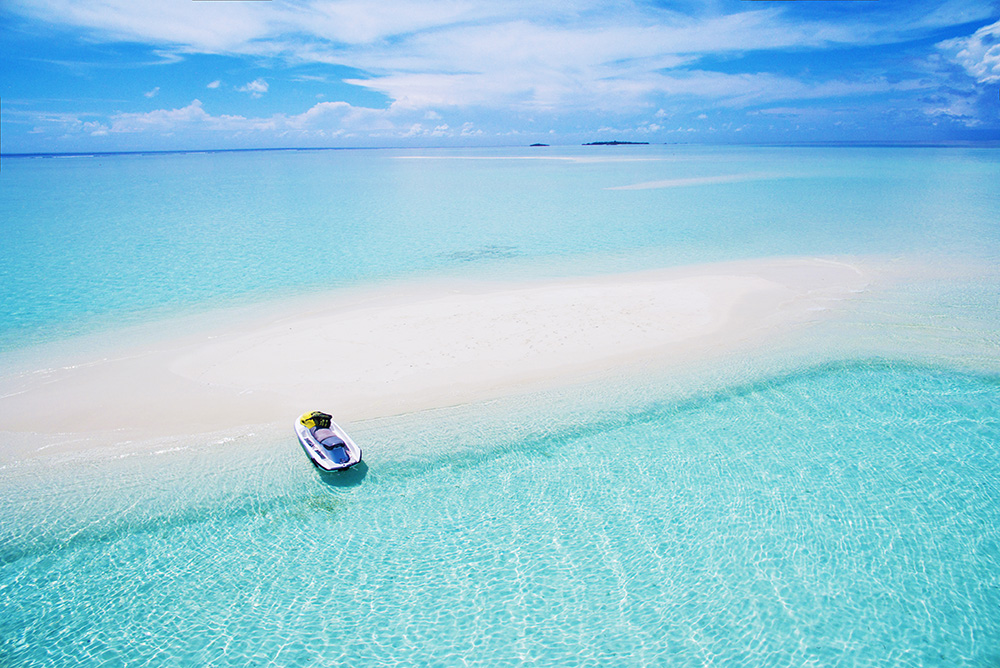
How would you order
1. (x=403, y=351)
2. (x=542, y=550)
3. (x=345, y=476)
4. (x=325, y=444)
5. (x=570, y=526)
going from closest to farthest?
(x=542, y=550) → (x=570, y=526) → (x=325, y=444) → (x=345, y=476) → (x=403, y=351)

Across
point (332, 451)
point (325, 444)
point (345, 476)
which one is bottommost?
point (345, 476)

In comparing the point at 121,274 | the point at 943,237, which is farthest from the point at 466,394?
the point at 943,237

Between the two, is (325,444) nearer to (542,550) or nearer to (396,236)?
(542,550)

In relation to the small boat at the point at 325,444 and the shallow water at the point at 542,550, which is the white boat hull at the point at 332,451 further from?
the shallow water at the point at 542,550

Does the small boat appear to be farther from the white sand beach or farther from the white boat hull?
the white sand beach

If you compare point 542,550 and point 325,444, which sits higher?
point 325,444

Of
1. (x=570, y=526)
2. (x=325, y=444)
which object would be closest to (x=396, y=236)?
(x=325, y=444)

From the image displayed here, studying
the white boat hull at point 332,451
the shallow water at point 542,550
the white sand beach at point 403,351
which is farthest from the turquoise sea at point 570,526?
the white sand beach at point 403,351
